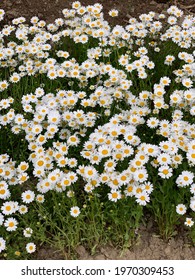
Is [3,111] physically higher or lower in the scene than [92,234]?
higher

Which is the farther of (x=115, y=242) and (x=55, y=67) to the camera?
(x=55, y=67)

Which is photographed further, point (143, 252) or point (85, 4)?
point (85, 4)

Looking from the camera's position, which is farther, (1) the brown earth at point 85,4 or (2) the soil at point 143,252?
(1) the brown earth at point 85,4

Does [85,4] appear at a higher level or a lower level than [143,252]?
higher

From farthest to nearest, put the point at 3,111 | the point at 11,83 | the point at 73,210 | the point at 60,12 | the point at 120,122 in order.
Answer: the point at 60,12 → the point at 11,83 → the point at 3,111 → the point at 120,122 → the point at 73,210

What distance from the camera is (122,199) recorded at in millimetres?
3701

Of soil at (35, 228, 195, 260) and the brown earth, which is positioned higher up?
the brown earth

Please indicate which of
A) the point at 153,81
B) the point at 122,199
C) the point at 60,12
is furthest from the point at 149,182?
the point at 60,12

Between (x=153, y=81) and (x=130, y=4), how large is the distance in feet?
4.83

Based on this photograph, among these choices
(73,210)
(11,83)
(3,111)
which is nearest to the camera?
(73,210)

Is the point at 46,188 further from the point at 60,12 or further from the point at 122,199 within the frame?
the point at 60,12

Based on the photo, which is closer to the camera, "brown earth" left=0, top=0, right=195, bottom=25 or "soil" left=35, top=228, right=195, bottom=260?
"soil" left=35, top=228, right=195, bottom=260

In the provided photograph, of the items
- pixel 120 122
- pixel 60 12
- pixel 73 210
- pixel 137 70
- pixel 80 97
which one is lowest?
pixel 73 210

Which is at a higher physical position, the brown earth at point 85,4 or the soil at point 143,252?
the brown earth at point 85,4
